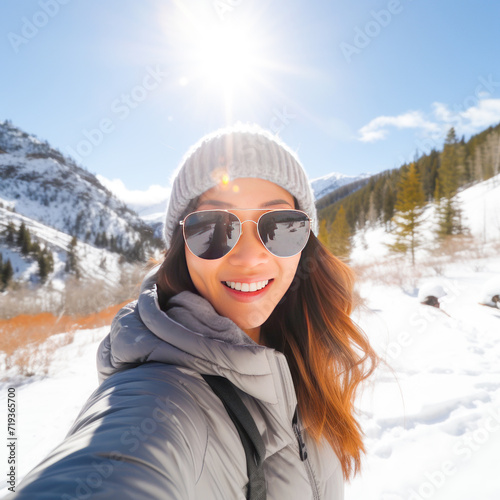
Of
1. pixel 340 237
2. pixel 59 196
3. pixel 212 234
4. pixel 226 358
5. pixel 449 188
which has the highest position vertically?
pixel 59 196

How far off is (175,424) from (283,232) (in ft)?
3.02

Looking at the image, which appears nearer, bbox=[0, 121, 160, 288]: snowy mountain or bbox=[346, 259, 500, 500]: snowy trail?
bbox=[346, 259, 500, 500]: snowy trail

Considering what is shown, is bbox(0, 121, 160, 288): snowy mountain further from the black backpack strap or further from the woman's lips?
the black backpack strap

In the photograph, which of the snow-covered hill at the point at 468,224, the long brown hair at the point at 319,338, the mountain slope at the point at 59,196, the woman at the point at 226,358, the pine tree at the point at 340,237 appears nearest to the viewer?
the woman at the point at 226,358

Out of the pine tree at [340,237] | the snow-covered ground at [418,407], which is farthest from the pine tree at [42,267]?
the snow-covered ground at [418,407]

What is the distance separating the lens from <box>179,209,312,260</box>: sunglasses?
1.26 metres

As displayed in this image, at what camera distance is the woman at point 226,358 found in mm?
645

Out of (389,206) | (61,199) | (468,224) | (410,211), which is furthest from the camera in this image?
(61,199)

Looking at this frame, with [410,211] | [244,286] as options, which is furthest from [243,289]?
[410,211]

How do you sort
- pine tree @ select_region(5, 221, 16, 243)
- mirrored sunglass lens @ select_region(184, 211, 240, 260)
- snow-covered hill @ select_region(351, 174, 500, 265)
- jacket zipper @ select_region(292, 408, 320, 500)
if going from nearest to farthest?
jacket zipper @ select_region(292, 408, 320, 500), mirrored sunglass lens @ select_region(184, 211, 240, 260), snow-covered hill @ select_region(351, 174, 500, 265), pine tree @ select_region(5, 221, 16, 243)

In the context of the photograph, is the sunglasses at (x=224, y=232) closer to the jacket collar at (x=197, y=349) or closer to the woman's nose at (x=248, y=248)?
the woman's nose at (x=248, y=248)

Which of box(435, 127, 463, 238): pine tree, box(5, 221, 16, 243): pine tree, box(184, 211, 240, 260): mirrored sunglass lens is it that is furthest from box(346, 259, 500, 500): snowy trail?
box(5, 221, 16, 243): pine tree

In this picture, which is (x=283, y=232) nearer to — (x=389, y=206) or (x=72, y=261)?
(x=389, y=206)

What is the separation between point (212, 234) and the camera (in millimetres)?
1248
